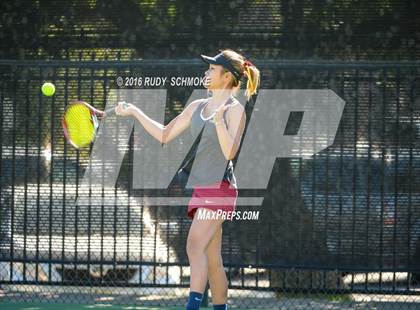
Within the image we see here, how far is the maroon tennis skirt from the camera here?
5.76m

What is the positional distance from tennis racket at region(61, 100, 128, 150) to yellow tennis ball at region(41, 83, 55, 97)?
0.98 meters

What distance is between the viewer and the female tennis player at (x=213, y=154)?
5.73 metres

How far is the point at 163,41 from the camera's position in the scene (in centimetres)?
877

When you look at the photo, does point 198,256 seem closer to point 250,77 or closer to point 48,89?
point 250,77

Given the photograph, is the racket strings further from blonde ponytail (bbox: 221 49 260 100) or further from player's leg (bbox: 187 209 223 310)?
player's leg (bbox: 187 209 223 310)

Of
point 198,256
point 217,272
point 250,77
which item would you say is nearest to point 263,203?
point 217,272

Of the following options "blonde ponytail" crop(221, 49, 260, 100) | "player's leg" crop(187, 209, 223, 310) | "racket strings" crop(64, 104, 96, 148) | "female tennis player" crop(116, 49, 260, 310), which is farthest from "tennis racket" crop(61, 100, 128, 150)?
"player's leg" crop(187, 209, 223, 310)

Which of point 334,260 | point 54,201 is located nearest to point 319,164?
point 334,260

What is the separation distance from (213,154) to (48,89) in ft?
7.65

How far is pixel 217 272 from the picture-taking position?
5.96m

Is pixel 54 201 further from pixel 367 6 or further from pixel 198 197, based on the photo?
pixel 367 6

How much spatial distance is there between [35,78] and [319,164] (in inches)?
103

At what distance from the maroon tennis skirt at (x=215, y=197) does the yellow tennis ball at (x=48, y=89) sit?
2.36 m

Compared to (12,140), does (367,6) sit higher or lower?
higher
